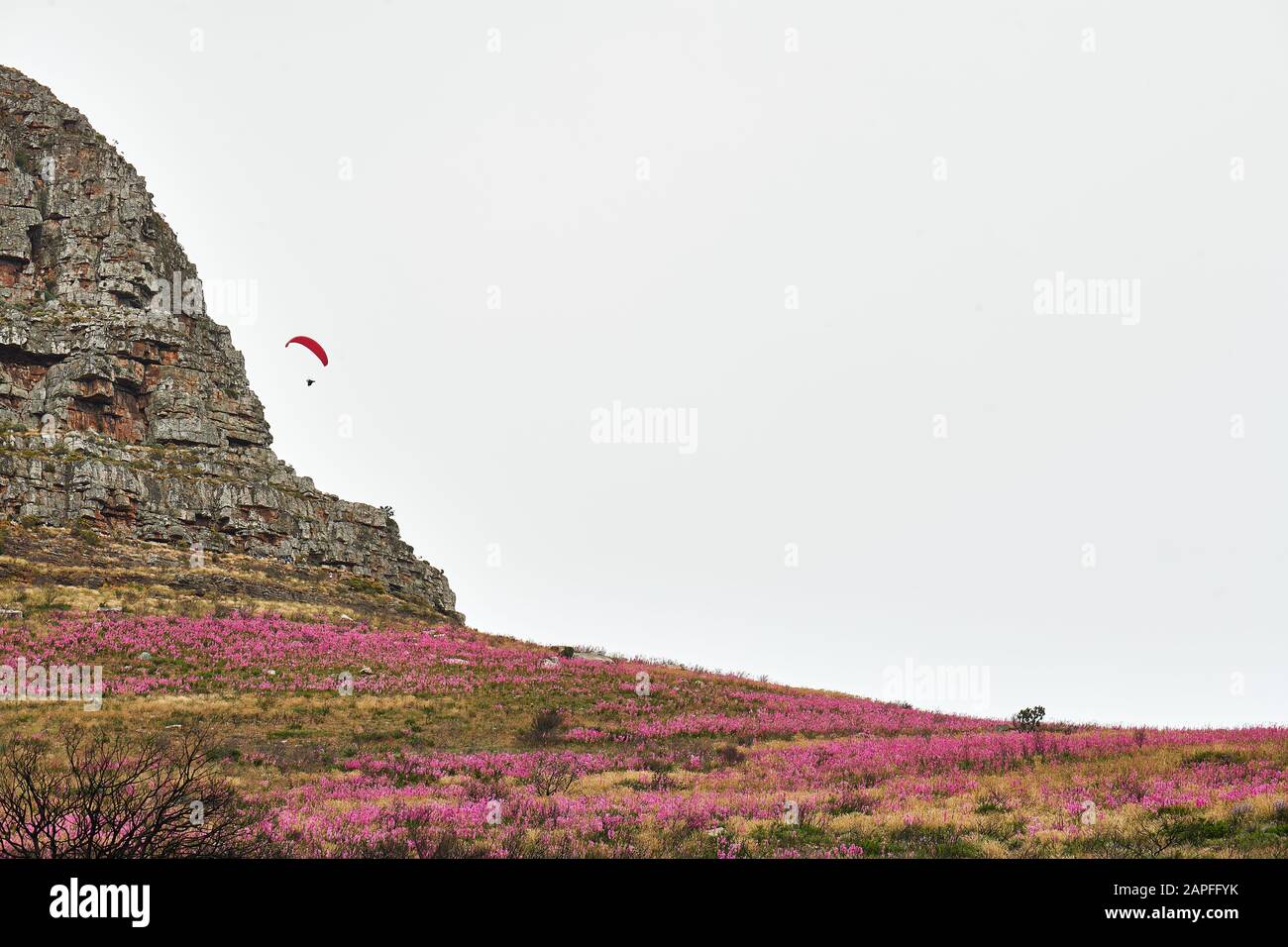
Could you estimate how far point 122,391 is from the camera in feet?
209

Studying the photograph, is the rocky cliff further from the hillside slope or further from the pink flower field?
the pink flower field

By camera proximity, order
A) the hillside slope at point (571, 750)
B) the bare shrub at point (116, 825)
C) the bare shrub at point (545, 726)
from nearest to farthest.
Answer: the bare shrub at point (116, 825) → the hillside slope at point (571, 750) → the bare shrub at point (545, 726)

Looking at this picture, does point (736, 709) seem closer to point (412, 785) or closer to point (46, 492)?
point (412, 785)

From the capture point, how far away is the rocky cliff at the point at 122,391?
54844 mm

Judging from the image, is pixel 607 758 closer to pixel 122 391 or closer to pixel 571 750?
pixel 571 750

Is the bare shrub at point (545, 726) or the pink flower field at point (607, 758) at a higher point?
the pink flower field at point (607, 758)

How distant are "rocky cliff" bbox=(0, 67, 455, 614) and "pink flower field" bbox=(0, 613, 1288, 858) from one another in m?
20.2

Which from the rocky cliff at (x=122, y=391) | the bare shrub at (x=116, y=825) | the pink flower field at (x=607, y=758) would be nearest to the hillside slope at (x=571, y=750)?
the pink flower field at (x=607, y=758)

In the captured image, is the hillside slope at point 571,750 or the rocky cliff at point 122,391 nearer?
the hillside slope at point 571,750

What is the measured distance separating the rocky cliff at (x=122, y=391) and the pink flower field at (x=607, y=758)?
66.4ft

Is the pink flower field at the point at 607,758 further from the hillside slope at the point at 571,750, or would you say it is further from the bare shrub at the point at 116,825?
the bare shrub at the point at 116,825

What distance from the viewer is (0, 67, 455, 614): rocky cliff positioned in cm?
5484
